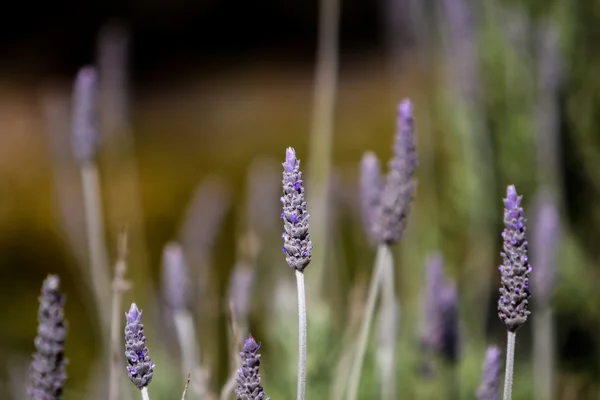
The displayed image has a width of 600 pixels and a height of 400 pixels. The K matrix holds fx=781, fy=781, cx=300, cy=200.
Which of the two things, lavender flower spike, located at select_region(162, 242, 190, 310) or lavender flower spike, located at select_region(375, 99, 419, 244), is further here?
lavender flower spike, located at select_region(162, 242, 190, 310)

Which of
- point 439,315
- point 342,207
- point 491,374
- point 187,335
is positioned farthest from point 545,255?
point 342,207

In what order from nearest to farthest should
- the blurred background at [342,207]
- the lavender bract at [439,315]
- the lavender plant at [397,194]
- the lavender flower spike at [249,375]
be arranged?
the lavender flower spike at [249,375], the lavender plant at [397,194], the lavender bract at [439,315], the blurred background at [342,207]

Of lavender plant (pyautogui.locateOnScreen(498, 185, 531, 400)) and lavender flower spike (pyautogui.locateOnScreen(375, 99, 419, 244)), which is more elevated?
lavender flower spike (pyautogui.locateOnScreen(375, 99, 419, 244))

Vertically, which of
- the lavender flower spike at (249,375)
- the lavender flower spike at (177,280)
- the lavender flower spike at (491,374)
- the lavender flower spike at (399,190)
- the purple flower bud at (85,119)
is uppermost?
the purple flower bud at (85,119)

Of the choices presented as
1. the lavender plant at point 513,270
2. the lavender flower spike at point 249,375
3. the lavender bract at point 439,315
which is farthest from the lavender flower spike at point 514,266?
the lavender bract at point 439,315

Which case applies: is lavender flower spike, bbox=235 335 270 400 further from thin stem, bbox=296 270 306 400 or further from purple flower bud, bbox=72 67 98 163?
purple flower bud, bbox=72 67 98 163

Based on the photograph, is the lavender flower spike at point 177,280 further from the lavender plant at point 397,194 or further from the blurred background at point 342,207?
the lavender plant at point 397,194

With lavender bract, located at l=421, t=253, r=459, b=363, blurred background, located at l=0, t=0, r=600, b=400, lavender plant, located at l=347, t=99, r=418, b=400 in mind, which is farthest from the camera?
blurred background, located at l=0, t=0, r=600, b=400

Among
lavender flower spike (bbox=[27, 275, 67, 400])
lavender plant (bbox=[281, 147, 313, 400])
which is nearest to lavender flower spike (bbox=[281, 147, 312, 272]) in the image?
lavender plant (bbox=[281, 147, 313, 400])
